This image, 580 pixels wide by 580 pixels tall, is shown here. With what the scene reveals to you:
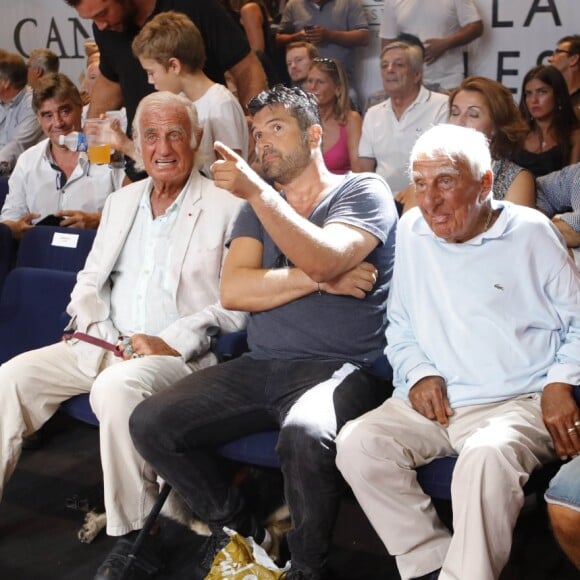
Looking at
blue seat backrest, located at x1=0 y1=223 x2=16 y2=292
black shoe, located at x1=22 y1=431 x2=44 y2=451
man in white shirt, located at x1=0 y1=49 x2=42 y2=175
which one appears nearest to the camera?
black shoe, located at x1=22 y1=431 x2=44 y2=451

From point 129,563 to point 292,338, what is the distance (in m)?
0.80

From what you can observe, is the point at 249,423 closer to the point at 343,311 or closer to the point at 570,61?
the point at 343,311

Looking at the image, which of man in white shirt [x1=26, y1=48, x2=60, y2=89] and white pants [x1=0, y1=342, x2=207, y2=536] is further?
man in white shirt [x1=26, y1=48, x2=60, y2=89]

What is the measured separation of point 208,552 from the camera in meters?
2.63

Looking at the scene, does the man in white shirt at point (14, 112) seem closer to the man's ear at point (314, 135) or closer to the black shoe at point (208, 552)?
the man's ear at point (314, 135)

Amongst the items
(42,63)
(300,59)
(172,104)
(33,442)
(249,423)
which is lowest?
(33,442)

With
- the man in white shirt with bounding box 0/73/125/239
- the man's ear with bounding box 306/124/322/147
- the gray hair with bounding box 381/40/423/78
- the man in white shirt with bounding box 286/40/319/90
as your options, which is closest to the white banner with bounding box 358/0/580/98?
the gray hair with bounding box 381/40/423/78

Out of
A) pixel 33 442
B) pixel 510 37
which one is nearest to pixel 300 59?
pixel 510 37

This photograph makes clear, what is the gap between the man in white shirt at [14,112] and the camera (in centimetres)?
602

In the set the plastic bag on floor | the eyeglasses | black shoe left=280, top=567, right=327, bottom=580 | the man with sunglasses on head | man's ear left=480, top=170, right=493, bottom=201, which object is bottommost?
the plastic bag on floor

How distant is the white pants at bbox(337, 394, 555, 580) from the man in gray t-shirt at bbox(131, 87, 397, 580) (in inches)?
5.2

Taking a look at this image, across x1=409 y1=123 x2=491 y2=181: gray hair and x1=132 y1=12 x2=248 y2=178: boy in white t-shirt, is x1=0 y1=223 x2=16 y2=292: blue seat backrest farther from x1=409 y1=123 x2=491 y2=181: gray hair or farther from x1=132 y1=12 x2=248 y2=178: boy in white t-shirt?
x1=409 y1=123 x2=491 y2=181: gray hair

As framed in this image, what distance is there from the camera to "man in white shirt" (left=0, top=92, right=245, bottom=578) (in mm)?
2668

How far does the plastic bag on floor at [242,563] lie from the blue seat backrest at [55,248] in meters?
1.38
